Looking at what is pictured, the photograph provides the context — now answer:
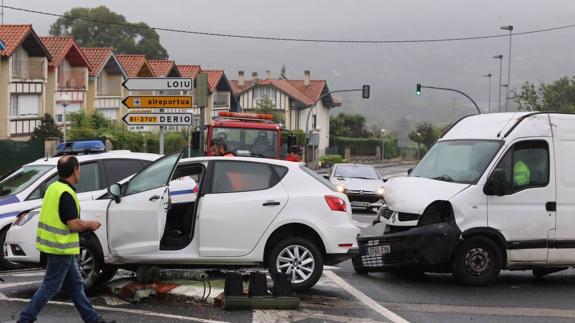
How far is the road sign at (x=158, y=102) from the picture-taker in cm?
1698

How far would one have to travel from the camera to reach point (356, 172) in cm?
2461

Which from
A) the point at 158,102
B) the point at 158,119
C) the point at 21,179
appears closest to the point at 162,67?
the point at 158,102

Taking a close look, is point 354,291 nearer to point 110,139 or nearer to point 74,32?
point 110,139

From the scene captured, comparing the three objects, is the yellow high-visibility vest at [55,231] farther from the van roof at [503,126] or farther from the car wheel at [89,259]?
the van roof at [503,126]

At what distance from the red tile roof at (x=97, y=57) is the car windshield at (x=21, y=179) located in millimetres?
40166

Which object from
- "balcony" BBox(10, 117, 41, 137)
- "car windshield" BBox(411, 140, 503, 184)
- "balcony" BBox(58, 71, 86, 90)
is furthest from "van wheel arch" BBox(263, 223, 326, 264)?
"balcony" BBox(58, 71, 86, 90)

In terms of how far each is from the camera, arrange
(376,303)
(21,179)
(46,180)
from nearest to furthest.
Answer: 1. (376,303)
2. (46,180)
3. (21,179)

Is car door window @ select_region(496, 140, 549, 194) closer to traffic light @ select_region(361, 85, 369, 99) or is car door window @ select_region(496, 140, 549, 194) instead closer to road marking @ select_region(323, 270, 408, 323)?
road marking @ select_region(323, 270, 408, 323)

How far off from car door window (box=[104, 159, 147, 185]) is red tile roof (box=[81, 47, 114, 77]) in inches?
1604

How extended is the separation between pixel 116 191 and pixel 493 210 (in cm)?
495

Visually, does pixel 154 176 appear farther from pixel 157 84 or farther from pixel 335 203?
pixel 157 84

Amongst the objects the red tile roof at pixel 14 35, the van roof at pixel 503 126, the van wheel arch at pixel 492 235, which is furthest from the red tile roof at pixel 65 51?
the van wheel arch at pixel 492 235

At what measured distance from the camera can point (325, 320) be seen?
27.9ft

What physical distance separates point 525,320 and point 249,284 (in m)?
2.98
